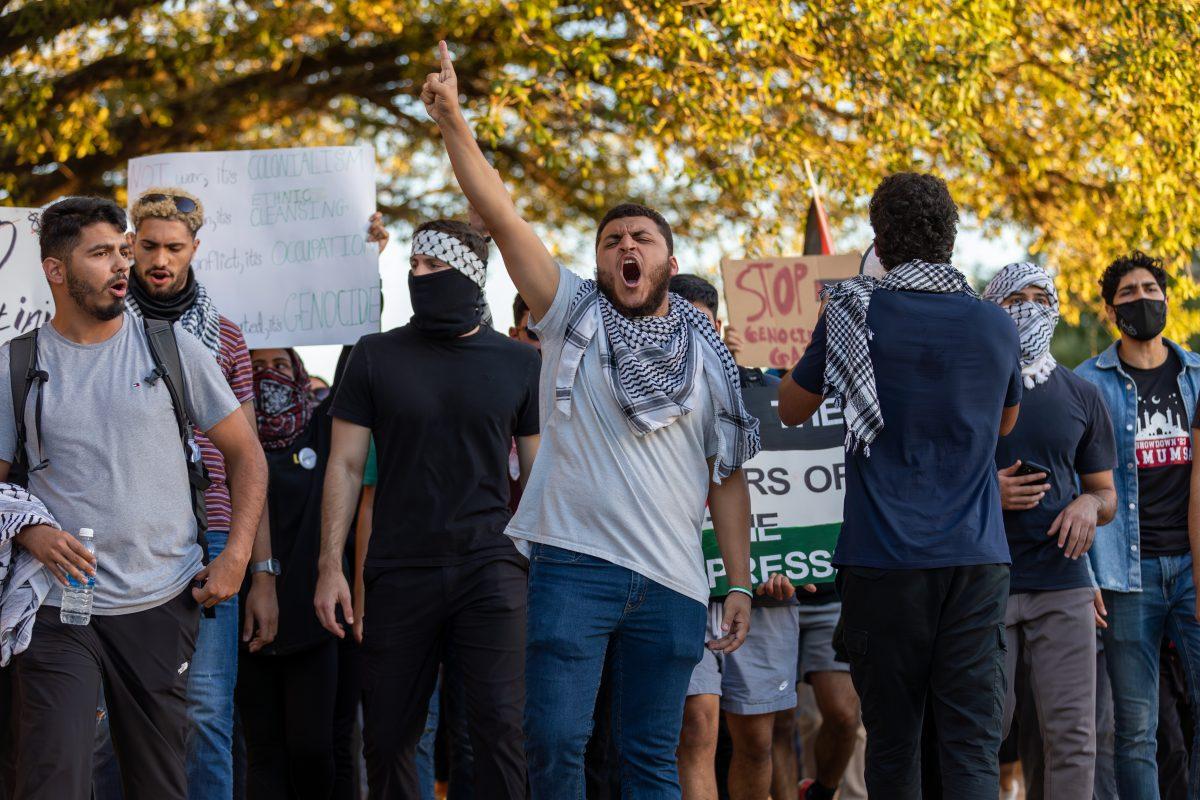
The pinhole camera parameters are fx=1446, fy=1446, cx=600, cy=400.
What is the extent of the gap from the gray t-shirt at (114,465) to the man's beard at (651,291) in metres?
1.41

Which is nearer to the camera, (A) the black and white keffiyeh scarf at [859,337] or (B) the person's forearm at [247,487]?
(A) the black and white keffiyeh scarf at [859,337]

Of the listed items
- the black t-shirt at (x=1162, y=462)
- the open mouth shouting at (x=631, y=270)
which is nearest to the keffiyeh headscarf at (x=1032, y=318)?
the black t-shirt at (x=1162, y=462)

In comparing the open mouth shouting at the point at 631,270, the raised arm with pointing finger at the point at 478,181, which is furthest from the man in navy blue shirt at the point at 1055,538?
the raised arm with pointing finger at the point at 478,181

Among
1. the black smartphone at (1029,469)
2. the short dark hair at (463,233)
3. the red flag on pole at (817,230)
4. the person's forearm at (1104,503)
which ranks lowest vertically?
the person's forearm at (1104,503)

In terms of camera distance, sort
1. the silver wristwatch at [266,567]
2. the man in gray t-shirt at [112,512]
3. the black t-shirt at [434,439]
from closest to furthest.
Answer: the man in gray t-shirt at [112,512] → the black t-shirt at [434,439] → the silver wristwatch at [266,567]

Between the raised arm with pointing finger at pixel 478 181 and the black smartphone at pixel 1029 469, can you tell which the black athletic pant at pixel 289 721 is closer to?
the raised arm with pointing finger at pixel 478 181

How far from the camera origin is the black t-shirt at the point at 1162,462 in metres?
6.48

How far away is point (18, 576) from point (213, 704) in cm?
131

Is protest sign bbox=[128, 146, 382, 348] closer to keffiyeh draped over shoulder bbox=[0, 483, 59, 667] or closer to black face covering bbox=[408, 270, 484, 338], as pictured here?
black face covering bbox=[408, 270, 484, 338]

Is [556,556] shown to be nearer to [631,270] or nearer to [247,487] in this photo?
[631,270]

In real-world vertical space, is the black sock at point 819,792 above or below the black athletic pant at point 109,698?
below

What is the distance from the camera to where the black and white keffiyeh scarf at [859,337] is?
4.45 metres

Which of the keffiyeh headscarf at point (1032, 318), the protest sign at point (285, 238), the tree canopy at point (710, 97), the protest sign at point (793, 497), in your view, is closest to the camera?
the keffiyeh headscarf at point (1032, 318)

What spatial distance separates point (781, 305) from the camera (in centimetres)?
766
